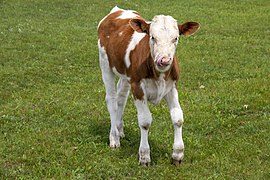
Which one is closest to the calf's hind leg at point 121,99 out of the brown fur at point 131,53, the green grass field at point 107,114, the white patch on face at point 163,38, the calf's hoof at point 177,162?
the green grass field at point 107,114

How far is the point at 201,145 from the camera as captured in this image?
8305 millimetres

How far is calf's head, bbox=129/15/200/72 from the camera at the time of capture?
681 centimetres

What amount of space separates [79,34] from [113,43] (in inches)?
413

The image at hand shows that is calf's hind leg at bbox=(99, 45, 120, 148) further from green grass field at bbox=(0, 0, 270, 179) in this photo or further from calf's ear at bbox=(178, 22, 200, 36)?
calf's ear at bbox=(178, 22, 200, 36)

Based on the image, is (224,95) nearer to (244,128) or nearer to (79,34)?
(244,128)

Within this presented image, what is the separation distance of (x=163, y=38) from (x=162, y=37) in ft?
0.06

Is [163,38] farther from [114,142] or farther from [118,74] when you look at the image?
[114,142]

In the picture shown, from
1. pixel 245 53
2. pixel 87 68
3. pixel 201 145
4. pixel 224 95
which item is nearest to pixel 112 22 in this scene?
pixel 201 145

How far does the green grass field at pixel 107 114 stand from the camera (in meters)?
7.64

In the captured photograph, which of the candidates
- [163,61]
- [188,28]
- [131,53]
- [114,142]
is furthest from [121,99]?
[163,61]

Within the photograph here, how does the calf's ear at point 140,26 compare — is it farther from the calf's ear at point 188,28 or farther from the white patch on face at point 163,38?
the calf's ear at point 188,28

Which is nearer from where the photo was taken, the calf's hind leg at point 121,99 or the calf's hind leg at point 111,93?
the calf's hind leg at point 111,93

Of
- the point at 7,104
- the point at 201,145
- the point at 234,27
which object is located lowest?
the point at 234,27

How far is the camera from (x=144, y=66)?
742cm
